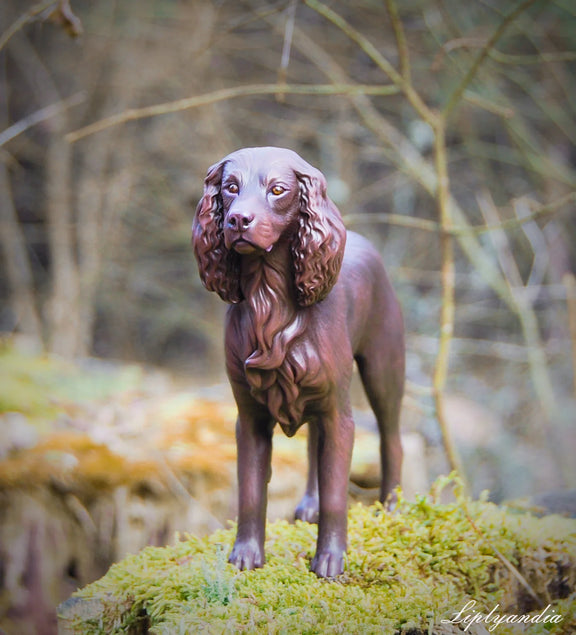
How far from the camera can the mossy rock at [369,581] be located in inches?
69.7

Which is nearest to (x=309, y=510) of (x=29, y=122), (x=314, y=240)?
(x=314, y=240)

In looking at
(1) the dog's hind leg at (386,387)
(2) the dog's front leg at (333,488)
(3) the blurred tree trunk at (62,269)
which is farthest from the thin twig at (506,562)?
(3) the blurred tree trunk at (62,269)

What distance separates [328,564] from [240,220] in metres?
1.04

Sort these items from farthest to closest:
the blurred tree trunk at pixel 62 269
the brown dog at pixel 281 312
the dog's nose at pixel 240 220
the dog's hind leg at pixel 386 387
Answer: the blurred tree trunk at pixel 62 269
the dog's hind leg at pixel 386 387
the brown dog at pixel 281 312
the dog's nose at pixel 240 220

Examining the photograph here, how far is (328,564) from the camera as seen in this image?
196 cm

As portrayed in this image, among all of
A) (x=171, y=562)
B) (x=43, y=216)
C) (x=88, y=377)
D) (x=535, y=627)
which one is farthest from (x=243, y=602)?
(x=43, y=216)

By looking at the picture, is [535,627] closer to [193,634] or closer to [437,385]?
[193,634]

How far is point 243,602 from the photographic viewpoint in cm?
182

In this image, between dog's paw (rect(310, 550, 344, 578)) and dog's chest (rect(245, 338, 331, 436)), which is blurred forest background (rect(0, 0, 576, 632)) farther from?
dog's chest (rect(245, 338, 331, 436))

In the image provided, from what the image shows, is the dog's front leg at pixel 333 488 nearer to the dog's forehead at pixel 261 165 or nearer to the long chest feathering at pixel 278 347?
the long chest feathering at pixel 278 347

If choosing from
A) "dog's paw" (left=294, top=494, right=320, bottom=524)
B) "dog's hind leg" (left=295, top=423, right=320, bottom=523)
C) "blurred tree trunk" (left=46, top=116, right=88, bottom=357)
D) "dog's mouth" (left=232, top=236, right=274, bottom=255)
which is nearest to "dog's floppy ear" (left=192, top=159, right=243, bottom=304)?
"dog's mouth" (left=232, top=236, right=274, bottom=255)

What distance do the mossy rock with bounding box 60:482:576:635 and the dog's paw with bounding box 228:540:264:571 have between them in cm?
3

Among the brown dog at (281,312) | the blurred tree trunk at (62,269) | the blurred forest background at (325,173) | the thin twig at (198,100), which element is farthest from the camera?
the blurred tree trunk at (62,269)

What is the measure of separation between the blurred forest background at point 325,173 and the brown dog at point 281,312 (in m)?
3.03
